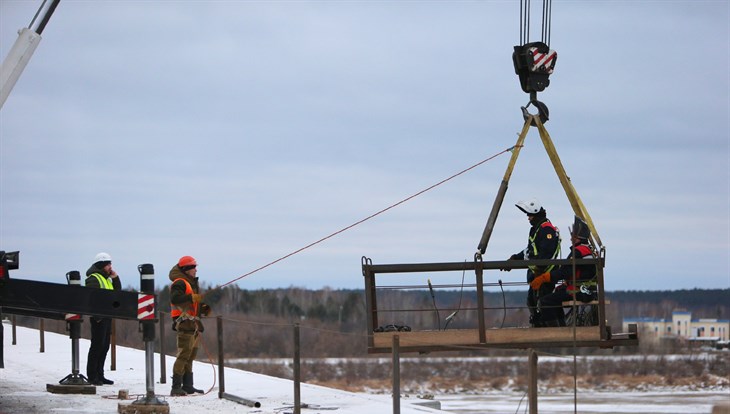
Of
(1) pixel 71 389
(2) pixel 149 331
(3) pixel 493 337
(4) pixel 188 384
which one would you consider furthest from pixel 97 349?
(3) pixel 493 337

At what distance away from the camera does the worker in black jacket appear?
594 inches

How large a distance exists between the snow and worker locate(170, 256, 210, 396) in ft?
1.91

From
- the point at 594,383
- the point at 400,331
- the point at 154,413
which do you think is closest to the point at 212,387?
the point at 154,413

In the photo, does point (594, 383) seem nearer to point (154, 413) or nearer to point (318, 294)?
point (318, 294)

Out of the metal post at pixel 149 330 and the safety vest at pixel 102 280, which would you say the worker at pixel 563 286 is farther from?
the safety vest at pixel 102 280

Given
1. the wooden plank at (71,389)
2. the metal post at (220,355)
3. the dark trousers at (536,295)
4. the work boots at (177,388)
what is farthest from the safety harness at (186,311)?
the dark trousers at (536,295)

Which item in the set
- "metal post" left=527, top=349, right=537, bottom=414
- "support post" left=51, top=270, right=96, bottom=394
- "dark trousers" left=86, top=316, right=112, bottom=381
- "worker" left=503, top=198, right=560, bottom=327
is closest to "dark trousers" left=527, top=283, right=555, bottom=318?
"worker" left=503, top=198, right=560, bottom=327

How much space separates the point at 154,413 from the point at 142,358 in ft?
30.5

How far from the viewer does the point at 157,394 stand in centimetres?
1742

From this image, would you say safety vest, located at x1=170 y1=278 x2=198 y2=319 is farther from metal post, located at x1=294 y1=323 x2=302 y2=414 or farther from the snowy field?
metal post, located at x1=294 y1=323 x2=302 y2=414

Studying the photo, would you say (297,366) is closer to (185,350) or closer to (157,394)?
(185,350)

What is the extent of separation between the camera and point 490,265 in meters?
14.2

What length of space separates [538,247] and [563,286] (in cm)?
57

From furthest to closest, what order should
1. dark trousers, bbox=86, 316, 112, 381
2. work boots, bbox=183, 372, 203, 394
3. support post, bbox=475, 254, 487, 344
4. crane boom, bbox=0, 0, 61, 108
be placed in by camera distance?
1. dark trousers, bbox=86, 316, 112, 381
2. work boots, bbox=183, 372, 203, 394
3. crane boom, bbox=0, 0, 61, 108
4. support post, bbox=475, 254, 487, 344
